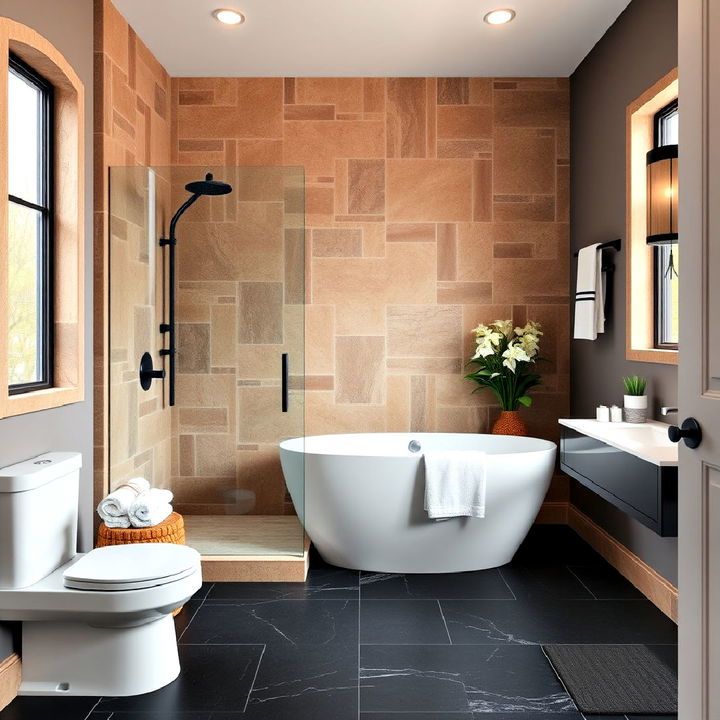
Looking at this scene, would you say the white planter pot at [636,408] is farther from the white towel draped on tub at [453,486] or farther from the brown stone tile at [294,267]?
the brown stone tile at [294,267]

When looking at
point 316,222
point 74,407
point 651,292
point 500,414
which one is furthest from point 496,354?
point 74,407

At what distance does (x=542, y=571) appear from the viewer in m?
3.75

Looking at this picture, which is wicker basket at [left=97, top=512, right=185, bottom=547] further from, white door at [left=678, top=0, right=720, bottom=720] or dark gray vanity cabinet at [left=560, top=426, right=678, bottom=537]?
white door at [left=678, top=0, right=720, bottom=720]

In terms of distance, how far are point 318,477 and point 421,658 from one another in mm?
1094

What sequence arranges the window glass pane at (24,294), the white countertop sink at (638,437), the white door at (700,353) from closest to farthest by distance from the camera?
the white door at (700,353), the white countertop sink at (638,437), the window glass pane at (24,294)

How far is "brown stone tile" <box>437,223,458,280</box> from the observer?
4.65 meters

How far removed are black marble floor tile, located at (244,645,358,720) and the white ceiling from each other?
9.60ft

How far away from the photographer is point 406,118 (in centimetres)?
463

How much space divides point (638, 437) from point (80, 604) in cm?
217

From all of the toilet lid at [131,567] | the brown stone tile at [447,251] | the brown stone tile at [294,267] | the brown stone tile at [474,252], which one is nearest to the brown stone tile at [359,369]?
the brown stone tile at [447,251]

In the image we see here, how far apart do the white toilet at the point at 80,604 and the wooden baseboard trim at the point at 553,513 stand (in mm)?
2702

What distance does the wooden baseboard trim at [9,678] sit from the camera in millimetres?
2406

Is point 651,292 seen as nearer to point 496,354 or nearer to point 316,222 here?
point 496,354

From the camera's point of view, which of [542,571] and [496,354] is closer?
[542,571]
